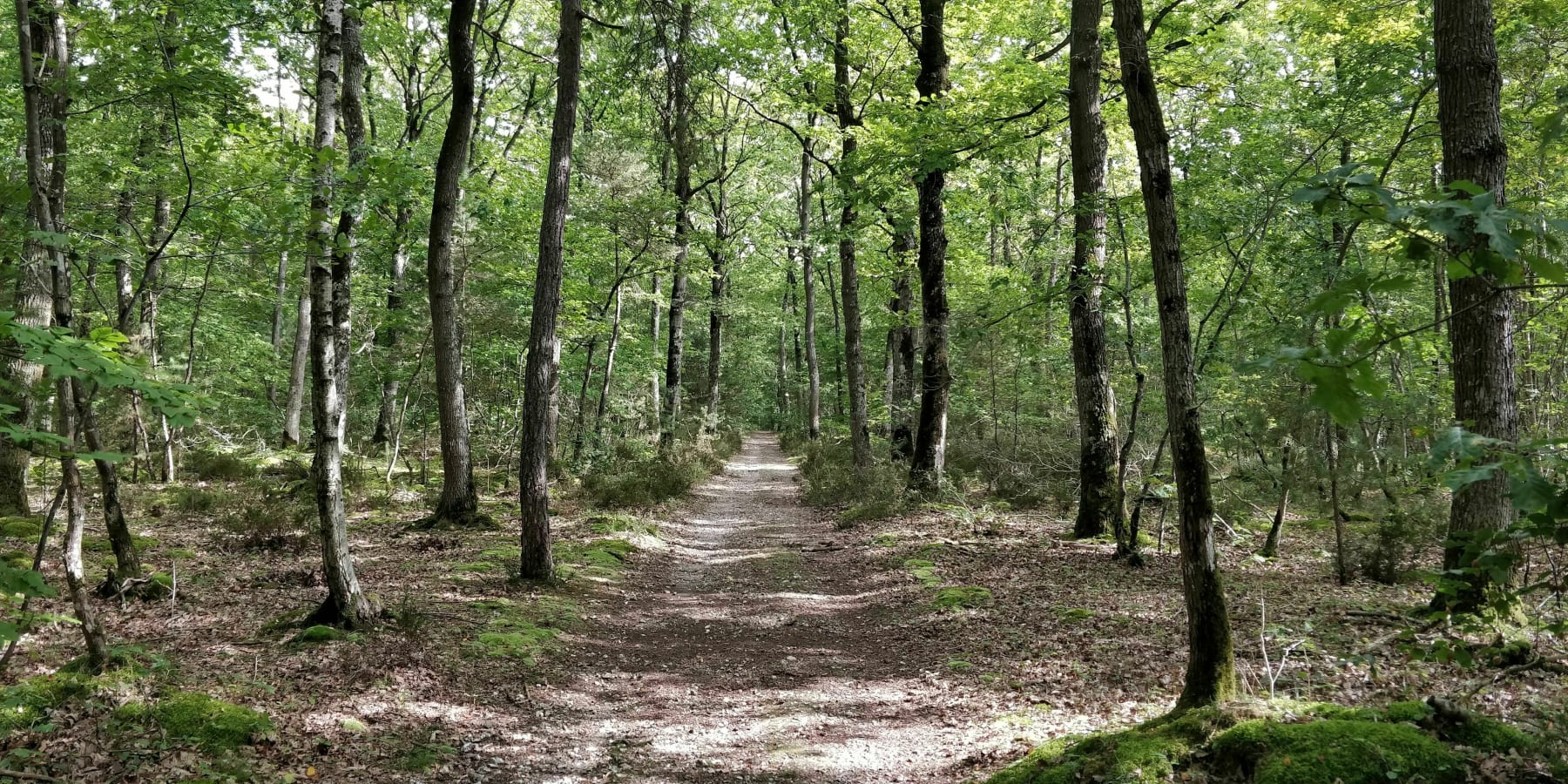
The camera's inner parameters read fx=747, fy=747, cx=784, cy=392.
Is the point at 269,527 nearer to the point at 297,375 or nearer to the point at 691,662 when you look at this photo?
the point at 691,662

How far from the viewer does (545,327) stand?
27.5ft

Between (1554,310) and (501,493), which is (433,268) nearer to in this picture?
(501,493)

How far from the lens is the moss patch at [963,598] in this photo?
7.73 m

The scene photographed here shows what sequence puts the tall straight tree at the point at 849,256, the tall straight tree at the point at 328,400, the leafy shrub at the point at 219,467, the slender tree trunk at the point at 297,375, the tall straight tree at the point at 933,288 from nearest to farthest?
the tall straight tree at the point at 328,400, the tall straight tree at the point at 933,288, the leafy shrub at the point at 219,467, the tall straight tree at the point at 849,256, the slender tree trunk at the point at 297,375

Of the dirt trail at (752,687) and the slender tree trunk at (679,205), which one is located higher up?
the slender tree trunk at (679,205)

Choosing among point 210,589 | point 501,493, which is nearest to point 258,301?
point 501,493

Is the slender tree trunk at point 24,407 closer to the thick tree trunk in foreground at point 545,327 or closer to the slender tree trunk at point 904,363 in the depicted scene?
the thick tree trunk in foreground at point 545,327

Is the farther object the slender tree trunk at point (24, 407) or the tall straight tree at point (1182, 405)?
the slender tree trunk at point (24, 407)

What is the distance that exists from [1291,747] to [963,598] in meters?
4.65

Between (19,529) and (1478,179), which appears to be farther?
(19,529)

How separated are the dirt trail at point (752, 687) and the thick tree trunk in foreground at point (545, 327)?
3.82 feet

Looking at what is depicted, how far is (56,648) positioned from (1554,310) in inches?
734

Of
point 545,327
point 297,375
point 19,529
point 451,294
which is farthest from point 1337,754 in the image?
point 297,375

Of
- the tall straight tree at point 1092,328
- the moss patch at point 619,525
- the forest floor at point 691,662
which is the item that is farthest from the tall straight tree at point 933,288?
the moss patch at point 619,525
